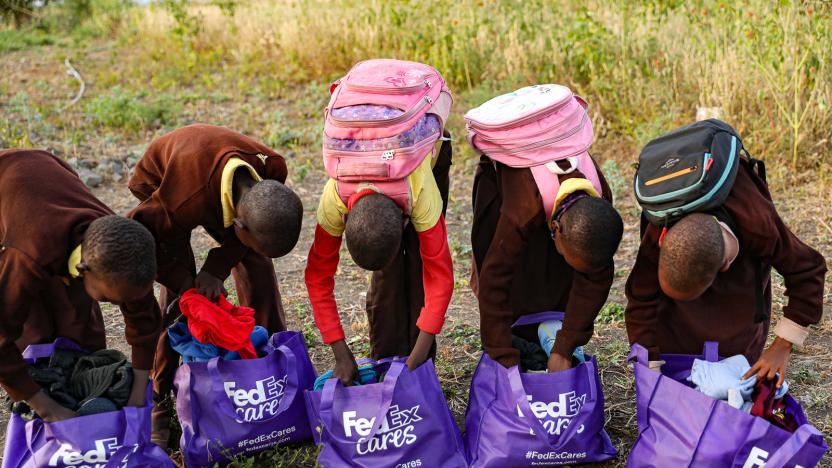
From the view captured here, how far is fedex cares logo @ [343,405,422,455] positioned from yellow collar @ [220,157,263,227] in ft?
2.76

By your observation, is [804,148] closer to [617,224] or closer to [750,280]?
[750,280]

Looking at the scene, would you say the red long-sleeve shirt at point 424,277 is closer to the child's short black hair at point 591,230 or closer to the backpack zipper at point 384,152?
the backpack zipper at point 384,152

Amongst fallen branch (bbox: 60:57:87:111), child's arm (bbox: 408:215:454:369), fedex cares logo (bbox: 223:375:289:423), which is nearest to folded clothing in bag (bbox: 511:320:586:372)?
child's arm (bbox: 408:215:454:369)

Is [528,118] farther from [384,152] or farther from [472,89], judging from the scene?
[472,89]

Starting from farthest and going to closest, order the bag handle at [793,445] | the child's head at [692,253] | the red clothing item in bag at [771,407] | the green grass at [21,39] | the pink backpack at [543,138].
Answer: the green grass at [21,39]
the pink backpack at [543,138]
the red clothing item in bag at [771,407]
the child's head at [692,253]
the bag handle at [793,445]

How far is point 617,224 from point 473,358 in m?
1.33

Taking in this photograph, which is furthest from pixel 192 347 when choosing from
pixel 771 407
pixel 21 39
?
pixel 21 39

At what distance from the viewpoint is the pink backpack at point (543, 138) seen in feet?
9.26

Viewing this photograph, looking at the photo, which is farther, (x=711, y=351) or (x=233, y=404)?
(x=233, y=404)

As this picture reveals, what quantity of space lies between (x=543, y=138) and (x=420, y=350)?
0.88m

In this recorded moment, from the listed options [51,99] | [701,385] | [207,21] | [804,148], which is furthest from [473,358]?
[207,21]

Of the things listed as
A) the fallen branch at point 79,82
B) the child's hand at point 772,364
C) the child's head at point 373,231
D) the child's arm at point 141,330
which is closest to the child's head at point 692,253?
the child's hand at point 772,364

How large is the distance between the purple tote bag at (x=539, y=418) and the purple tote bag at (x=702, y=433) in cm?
17

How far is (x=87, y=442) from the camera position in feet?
8.39
